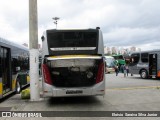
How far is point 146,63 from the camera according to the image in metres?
26.0

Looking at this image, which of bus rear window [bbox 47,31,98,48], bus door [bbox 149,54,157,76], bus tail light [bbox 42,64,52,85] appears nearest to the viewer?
bus tail light [bbox 42,64,52,85]

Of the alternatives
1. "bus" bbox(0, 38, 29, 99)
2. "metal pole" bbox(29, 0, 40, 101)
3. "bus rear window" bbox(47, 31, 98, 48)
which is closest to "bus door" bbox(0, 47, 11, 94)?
"bus" bbox(0, 38, 29, 99)

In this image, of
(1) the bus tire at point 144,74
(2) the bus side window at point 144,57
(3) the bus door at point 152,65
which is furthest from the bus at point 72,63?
(1) the bus tire at point 144,74

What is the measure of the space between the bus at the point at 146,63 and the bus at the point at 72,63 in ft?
45.4

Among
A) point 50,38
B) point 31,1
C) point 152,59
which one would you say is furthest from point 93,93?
point 152,59

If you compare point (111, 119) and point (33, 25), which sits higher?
point (33, 25)

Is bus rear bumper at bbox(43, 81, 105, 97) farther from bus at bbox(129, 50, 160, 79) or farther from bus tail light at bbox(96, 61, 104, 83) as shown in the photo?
→ bus at bbox(129, 50, 160, 79)

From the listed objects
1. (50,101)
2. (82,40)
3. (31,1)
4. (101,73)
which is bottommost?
(50,101)

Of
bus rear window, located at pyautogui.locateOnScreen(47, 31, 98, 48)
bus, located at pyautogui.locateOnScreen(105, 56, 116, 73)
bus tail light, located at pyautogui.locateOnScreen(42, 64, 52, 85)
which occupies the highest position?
bus rear window, located at pyautogui.locateOnScreen(47, 31, 98, 48)

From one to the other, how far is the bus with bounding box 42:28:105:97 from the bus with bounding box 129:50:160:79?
1384cm

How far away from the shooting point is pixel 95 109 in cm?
1045

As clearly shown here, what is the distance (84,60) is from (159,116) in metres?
3.70

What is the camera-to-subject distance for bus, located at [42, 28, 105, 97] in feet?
37.0

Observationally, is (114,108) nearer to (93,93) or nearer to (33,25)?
(93,93)
